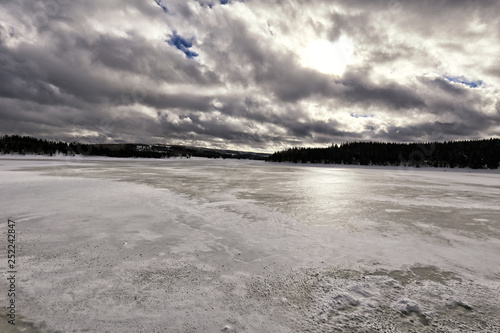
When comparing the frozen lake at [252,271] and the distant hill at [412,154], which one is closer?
the frozen lake at [252,271]

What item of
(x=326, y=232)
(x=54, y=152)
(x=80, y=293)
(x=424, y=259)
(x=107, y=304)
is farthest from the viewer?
(x=54, y=152)

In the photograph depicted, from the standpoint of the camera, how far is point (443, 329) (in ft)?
11.8

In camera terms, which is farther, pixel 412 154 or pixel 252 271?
pixel 412 154

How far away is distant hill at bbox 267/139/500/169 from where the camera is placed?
263 ft

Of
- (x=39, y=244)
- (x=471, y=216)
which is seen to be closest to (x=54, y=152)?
(x=39, y=244)

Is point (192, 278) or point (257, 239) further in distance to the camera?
point (257, 239)

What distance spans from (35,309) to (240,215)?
23.2 feet

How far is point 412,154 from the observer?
323 ft

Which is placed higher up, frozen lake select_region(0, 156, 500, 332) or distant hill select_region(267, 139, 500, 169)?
distant hill select_region(267, 139, 500, 169)

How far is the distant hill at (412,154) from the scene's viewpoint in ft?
263

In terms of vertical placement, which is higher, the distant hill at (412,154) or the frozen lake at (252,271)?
the distant hill at (412,154)

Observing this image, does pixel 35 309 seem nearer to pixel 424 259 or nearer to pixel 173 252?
pixel 173 252

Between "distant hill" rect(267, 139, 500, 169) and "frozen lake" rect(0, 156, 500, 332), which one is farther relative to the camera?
"distant hill" rect(267, 139, 500, 169)

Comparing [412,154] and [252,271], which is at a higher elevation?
[412,154]
